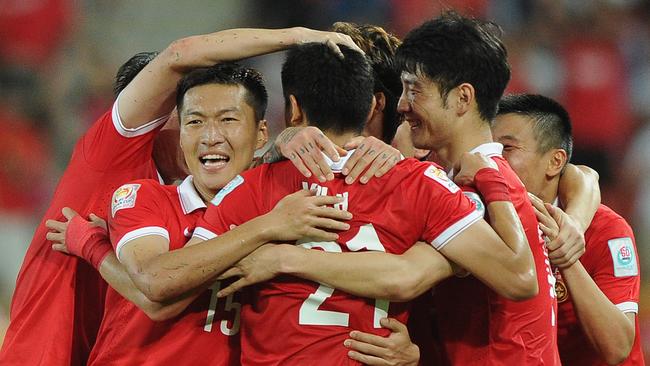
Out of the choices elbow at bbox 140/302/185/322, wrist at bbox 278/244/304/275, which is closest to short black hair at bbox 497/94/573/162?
wrist at bbox 278/244/304/275

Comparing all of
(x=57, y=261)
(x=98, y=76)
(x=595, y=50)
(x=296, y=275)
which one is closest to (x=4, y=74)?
(x=98, y=76)

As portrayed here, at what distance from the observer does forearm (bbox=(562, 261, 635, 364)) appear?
3.17 m

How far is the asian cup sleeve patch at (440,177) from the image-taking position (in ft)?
8.82

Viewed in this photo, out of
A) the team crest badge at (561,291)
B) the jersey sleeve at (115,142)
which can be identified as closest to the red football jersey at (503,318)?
the team crest badge at (561,291)

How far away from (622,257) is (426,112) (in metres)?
1.05

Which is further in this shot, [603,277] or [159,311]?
[603,277]

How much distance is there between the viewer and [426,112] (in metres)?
3.06

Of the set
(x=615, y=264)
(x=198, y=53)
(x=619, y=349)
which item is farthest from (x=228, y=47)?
(x=619, y=349)

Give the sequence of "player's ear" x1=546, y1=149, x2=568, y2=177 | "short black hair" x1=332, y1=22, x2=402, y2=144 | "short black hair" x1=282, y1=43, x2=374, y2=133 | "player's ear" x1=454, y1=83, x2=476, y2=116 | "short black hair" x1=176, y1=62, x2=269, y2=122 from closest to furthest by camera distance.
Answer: "short black hair" x1=282, y1=43, x2=374, y2=133 < "player's ear" x1=454, y1=83, x2=476, y2=116 < "short black hair" x1=176, y1=62, x2=269, y2=122 < "player's ear" x1=546, y1=149, x2=568, y2=177 < "short black hair" x1=332, y1=22, x2=402, y2=144

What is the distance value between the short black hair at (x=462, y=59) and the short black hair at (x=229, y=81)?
57cm

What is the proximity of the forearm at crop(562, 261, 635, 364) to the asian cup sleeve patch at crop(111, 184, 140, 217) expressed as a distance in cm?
148

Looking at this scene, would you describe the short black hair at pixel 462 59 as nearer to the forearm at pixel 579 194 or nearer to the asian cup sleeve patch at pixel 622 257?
the forearm at pixel 579 194

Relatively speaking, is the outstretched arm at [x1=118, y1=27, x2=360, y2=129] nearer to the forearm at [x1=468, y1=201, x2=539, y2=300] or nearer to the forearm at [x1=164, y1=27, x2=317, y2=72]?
the forearm at [x1=164, y1=27, x2=317, y2=72]

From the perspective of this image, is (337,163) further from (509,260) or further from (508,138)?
(508,138)
